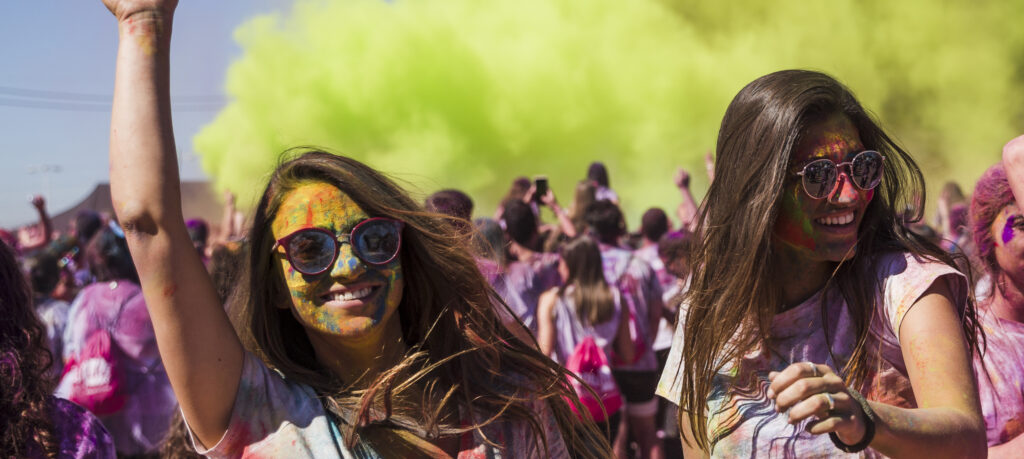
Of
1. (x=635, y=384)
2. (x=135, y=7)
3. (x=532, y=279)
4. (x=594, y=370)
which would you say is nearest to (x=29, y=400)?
(x=135, y=7)

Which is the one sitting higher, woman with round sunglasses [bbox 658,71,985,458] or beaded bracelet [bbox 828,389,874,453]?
woman with round sunglasses [bbox 658,71,985,458]

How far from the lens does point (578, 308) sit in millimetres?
5062

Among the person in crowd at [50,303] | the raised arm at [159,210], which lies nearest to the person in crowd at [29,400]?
the raised arm at [159,210]

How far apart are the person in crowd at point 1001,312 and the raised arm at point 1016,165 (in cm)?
23

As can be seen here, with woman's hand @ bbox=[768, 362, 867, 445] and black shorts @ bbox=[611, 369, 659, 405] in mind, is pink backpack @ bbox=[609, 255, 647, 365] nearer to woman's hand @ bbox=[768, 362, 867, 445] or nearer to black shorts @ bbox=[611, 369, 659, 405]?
black shorts @ bbox=[611, 369, 659, 405]

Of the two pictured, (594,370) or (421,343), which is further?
(594,370)

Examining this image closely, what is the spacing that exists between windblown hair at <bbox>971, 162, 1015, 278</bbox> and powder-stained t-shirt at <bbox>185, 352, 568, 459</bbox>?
5.31ft

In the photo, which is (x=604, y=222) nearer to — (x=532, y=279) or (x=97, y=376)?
(x=532, y=279)

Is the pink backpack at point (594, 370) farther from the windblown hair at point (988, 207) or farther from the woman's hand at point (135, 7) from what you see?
the woman's hand at point (135, 7)

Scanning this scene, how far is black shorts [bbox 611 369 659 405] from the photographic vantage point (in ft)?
18.1

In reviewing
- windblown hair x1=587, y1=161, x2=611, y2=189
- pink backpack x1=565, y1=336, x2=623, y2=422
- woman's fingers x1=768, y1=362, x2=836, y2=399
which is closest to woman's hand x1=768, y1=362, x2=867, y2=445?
woman's fingers x1=768, y1=362, x2=836, y2=399

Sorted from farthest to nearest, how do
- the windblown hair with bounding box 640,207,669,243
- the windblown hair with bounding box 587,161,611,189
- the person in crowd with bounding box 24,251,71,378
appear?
the windblown hair with bounding box 587,161,611,189 → the windblown hair with bounding box 640,207,669,243 → the person in crowd with bounding box 24,251,71,378

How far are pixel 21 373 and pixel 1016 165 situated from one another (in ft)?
7.67

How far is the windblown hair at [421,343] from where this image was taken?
1.92m
